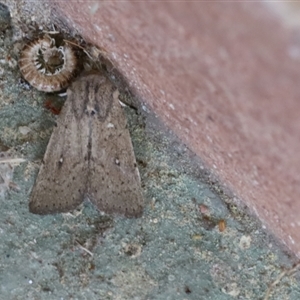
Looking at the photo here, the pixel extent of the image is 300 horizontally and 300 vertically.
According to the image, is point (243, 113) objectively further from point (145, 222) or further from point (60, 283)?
point (60, 283)

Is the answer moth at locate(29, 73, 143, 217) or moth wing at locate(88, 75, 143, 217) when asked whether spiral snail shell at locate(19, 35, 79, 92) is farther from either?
moth wing at locate(88, 75, 143, 217)

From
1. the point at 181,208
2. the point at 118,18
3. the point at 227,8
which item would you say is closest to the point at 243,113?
the point at 227,8

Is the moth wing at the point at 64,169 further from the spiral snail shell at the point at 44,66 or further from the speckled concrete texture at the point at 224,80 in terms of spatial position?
the speckled concrete texture at the point at 224,80

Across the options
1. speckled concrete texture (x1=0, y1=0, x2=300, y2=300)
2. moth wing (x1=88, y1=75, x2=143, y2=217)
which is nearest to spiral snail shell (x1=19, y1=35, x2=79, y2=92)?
speckled concrete texture (x1=0, y1=0, x2=300, y2=300)

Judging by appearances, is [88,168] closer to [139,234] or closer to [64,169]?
[64,169]

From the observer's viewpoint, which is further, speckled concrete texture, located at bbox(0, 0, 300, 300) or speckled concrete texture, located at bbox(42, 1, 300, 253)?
speckled concrete texture, located at bbox(0, 0, 300, 300)
